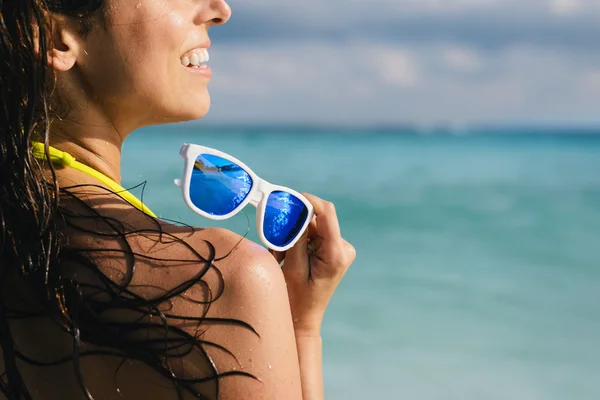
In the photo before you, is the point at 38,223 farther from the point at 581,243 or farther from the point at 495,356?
the point at 581,243

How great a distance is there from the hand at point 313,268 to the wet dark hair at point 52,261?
570mm

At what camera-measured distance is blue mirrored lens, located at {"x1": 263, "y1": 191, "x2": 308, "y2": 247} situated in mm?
1696

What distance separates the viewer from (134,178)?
15.8m

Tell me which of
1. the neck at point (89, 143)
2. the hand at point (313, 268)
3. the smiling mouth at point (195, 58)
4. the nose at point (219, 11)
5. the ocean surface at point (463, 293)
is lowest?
the ocean surface at point (463, 293)

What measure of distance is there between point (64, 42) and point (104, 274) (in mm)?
510

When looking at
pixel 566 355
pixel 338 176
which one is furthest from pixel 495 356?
pixel 338 176

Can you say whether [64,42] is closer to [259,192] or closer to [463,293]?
[259,192]

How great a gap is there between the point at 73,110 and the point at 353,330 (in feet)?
18.6

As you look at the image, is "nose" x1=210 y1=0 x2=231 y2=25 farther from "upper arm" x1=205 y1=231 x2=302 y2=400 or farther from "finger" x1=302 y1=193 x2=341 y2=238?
"upper arm" x1=205 y1=231 x2=302 y2=400

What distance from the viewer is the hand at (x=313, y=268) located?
192 centimetres

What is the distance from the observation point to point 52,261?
55.2 inches

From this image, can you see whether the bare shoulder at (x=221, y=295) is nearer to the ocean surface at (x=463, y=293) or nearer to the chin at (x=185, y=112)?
the chin at (x=185, y=112)

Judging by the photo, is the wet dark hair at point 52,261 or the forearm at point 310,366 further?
the forearm at point 310,366

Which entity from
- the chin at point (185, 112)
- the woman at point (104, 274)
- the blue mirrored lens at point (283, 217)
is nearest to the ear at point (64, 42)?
the woman at point (104, 274)
